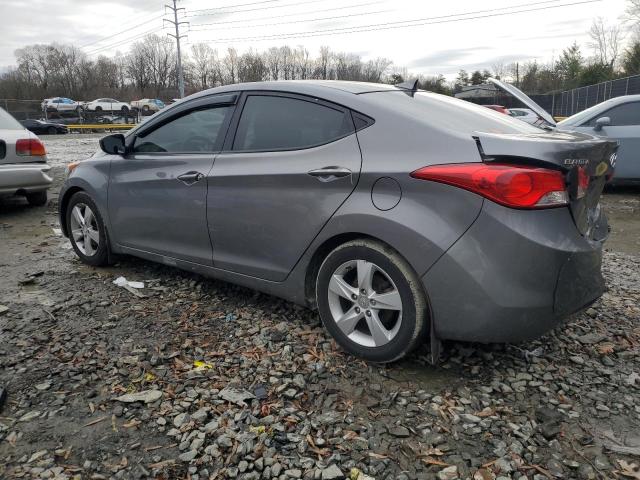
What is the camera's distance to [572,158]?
2477 mm

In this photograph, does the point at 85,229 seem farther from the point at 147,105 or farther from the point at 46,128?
the point at 147,105

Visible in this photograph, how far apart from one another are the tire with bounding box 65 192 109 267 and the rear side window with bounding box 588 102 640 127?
7445 millimetres

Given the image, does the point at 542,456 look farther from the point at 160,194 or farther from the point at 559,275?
the point at 160,194

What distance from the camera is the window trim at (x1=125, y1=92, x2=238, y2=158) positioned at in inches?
140

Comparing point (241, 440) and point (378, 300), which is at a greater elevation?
point (378, 300)

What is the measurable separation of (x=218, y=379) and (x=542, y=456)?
5.36 feet

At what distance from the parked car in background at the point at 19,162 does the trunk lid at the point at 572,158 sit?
6387 millimetres

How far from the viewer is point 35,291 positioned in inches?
163

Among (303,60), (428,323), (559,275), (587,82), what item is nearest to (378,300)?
(428,323)

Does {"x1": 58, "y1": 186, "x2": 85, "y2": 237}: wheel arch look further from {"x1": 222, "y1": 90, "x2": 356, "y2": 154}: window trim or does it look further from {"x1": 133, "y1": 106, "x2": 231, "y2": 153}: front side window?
{"x1": 222, "y1": 90, "x2": 356, "y2": 154}: window trim

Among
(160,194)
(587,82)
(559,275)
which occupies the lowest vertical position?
(559,275)

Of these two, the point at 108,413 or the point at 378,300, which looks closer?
the point at 108,413

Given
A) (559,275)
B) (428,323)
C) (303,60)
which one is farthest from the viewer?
(303,60)

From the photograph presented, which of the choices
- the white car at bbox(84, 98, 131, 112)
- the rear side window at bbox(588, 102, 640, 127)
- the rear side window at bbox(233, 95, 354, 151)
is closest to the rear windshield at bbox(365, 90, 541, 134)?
the rear side window at bbox(233, 95, 354, 151)
